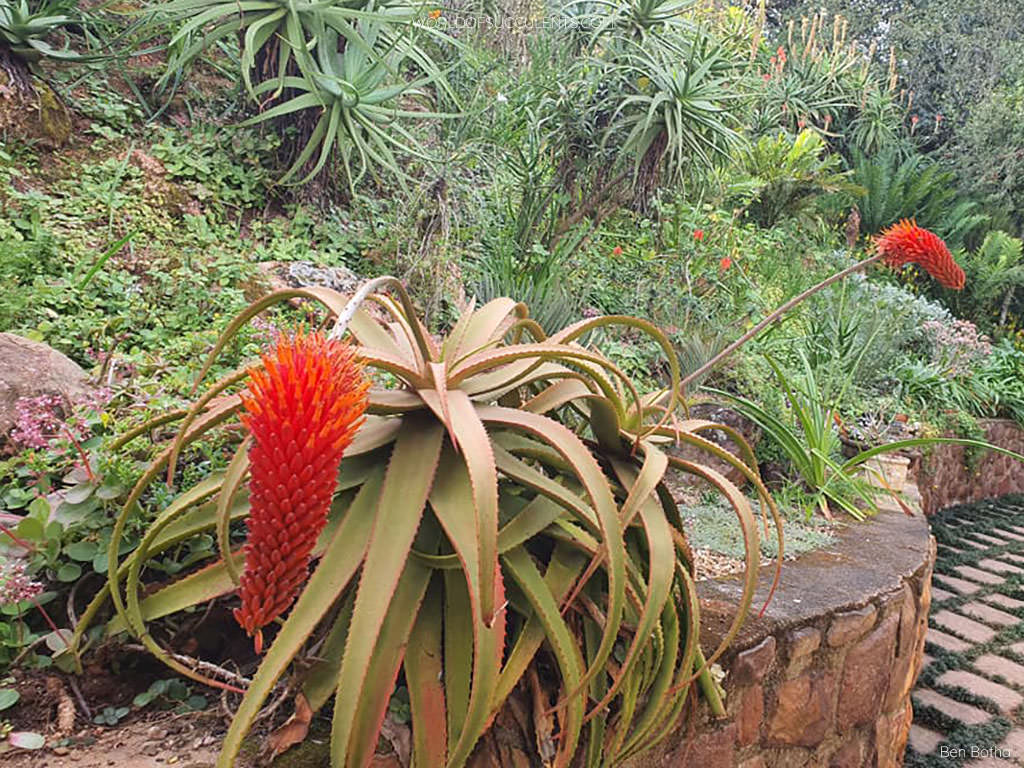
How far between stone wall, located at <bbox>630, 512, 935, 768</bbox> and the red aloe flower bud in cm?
105

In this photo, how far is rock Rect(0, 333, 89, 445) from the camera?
1721 mm

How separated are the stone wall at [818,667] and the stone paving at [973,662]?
1.01ft

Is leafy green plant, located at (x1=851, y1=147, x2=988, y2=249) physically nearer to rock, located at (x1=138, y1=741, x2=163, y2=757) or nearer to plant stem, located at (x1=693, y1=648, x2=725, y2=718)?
plant stem, located at (x1=693, y1=648, x2=725, y2=718)

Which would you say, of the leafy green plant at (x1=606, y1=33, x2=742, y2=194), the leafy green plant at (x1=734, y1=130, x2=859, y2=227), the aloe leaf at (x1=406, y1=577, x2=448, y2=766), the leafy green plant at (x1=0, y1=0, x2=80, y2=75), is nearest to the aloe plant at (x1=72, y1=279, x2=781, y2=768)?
the aloe leaf at (x1=406, y1=577, x2=448, y2=766)

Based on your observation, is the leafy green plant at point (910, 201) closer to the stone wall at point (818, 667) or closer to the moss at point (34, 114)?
the stone wall at point (818, 667)

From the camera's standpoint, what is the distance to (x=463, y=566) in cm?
104

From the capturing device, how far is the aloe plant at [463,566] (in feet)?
3.46

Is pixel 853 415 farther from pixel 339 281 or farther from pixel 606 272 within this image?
pixel 339 281

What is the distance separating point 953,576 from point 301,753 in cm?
418

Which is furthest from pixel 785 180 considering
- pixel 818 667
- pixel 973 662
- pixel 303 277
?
pixel 818 667

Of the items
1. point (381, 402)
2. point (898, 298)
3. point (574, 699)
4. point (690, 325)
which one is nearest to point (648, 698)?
point (574, 699)

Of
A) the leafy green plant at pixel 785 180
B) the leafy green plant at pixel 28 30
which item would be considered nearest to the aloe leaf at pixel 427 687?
the leafy green plant at pixel 28 30

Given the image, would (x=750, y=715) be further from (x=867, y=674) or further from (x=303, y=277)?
(x=303, y=277)

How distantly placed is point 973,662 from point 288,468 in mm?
3474
